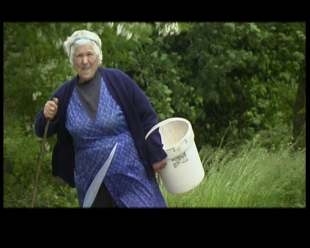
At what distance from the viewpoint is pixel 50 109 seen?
169 inches

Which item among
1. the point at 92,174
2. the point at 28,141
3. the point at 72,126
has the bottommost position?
the point at 28,141

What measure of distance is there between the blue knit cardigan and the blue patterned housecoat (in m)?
0.03

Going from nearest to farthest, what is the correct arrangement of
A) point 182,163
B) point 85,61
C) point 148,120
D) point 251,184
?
point 85,61, point 148,120, point 182,163, point 251,184

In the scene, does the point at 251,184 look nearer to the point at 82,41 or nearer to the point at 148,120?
the point at 148,120

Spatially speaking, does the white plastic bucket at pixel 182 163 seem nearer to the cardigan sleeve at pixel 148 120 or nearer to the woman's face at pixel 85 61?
the cardigan sleeve at pixel 148 120

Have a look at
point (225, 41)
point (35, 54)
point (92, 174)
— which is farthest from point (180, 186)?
point (225, 41)

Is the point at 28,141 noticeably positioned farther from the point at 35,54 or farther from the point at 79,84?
the point at 79,84

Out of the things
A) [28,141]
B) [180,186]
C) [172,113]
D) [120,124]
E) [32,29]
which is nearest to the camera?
[120,124]

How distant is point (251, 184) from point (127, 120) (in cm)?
185

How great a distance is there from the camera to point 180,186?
4562 mm

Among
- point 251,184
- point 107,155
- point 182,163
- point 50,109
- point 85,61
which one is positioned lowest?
point 251,184

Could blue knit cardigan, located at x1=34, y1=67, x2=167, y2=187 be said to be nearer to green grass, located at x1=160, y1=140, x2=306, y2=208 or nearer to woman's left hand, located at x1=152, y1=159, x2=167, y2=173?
woman's left hand, located at x1=152, y1=159, x2=167, y2=173

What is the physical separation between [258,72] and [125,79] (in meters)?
3.02

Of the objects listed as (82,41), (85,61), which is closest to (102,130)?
(85,61)
